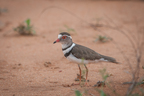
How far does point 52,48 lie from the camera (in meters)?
6.30

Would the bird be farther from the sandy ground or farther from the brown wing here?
the sandy ground

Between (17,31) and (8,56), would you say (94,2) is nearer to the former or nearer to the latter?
(17,31)

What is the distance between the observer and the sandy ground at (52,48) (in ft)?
12.5

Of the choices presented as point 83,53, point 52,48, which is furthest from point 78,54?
point 52,48

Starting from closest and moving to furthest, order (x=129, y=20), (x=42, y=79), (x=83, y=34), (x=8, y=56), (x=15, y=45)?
(x=42, y=79), (x=8, y=56), (x=15, y=45), (x=83, y=34), (x=129, y=20)

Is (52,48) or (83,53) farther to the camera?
(52,48)

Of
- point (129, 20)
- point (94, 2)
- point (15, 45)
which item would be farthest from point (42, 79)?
point (94, 2)

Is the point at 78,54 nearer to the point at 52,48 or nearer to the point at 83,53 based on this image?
the point at 83,53

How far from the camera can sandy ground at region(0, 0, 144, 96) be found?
12.5ft

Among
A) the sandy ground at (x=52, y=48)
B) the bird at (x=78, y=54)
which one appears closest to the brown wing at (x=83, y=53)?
the bird at (x=78, y=54)

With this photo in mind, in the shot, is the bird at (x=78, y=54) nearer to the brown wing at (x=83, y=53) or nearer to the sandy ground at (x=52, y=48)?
the brown wing at (x=83, y=53)

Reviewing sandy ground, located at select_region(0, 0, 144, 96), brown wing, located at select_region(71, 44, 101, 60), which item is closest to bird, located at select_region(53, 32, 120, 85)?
brown wing, located at select_region(71, 44, 101, 60)

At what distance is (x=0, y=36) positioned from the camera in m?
7.50

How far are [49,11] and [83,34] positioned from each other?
4105mm
